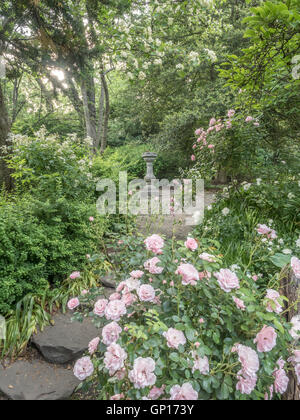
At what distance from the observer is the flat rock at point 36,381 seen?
1.63 m

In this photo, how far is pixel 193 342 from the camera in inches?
41.9

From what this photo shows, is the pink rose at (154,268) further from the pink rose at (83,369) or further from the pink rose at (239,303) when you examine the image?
the pink rose at (83,369)

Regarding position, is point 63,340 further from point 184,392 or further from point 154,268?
point 184,392

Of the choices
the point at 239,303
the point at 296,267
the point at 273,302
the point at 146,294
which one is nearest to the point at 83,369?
the point at 146,294

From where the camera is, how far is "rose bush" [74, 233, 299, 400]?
0.95m

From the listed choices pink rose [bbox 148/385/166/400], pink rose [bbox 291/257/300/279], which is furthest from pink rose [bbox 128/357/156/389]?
pink rose [bbox 291/257/300/279]

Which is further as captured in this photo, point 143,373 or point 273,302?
point 273,302

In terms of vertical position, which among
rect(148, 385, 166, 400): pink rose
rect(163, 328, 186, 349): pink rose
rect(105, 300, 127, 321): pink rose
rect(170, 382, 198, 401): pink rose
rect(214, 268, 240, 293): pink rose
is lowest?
rect(148, 385, 166, 400): pink rose

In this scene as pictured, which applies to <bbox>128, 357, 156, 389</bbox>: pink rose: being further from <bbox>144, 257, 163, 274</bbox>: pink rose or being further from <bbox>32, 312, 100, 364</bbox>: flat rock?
<bbox>32, 312, 100, 364</bbox>: flat rock

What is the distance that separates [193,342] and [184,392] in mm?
191

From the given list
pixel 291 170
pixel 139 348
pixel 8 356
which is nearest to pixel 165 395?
pixel 139 348

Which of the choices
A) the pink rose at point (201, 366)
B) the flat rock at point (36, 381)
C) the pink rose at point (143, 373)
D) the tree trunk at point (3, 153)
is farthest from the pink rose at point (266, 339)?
the tree trunk at point (3, 153)

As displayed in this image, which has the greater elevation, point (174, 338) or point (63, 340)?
point (174, 338)

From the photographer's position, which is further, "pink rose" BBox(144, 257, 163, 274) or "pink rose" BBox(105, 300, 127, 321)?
"pink rose" BBox(144, 257, 163, 274)
